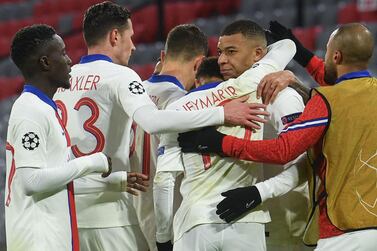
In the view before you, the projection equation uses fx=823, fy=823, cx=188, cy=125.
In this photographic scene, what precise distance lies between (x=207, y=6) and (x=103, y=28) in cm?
877

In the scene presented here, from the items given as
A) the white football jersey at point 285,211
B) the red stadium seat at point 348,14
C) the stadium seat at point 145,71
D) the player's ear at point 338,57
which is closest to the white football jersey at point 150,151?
the white football jersey at point 285,211

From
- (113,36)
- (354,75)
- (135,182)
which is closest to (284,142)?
(354,75)

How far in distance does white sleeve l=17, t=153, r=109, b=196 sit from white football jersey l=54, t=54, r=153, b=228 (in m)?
0.44

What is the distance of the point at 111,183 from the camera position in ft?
12.9

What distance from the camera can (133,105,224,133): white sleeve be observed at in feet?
11.9

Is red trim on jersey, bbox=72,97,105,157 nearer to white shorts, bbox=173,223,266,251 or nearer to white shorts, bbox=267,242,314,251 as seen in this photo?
white shorts, bbox=173,223,266,251

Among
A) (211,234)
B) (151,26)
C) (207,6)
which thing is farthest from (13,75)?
(211,234)

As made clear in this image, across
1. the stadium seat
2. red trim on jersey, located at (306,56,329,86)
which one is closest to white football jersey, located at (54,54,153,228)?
red trim on jersey, located at (306,56,329,86)

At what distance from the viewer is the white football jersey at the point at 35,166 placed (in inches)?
134

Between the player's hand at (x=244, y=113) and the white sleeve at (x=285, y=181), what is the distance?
25 cm

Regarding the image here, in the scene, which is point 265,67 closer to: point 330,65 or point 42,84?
point 330,65

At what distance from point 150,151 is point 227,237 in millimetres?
891

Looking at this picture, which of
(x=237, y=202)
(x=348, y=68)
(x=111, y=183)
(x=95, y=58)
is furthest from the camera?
(x=95, y=58)

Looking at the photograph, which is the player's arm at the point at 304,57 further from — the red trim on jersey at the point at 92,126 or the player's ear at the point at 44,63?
the player's ear at the point at 44,63
